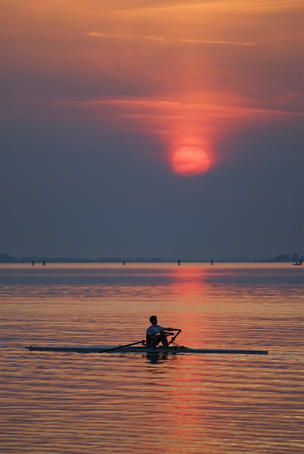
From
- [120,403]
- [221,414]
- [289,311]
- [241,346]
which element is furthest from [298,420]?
[289,311]

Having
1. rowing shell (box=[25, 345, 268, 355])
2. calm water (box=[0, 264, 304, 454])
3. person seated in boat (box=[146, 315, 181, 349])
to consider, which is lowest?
calm water (box=[0, 264, 304, 454])

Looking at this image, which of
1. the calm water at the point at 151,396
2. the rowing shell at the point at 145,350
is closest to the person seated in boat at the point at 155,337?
the rowing shell at the point at 145,350

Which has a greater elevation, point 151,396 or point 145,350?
point 145,350

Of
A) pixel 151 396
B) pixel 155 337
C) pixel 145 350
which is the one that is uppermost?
pixel 155 337

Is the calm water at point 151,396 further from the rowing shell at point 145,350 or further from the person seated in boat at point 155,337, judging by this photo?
the person seated in boat at point 155,337

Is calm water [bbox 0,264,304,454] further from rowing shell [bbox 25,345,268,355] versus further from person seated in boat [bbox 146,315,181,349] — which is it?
person seated in boat [bbox 146,315,181,349]

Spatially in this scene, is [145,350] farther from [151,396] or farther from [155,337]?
[151,396]

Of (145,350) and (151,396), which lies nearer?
(151,396)

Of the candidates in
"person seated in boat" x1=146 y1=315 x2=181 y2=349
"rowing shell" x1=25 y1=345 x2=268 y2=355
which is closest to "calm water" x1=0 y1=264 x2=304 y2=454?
"rowing shell" x1=25 y1=345 x2=268 y2=355

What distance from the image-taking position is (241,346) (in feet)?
142

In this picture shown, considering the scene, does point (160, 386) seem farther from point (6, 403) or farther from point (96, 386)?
point (6, 403)

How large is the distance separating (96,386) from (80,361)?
769cm

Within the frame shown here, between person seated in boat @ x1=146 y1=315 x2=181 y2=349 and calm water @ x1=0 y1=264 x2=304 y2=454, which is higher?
person seated in boat @ x1=146 y1=315 x2=181 y2=349

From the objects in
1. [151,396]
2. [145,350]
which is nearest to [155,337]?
[145,350]
